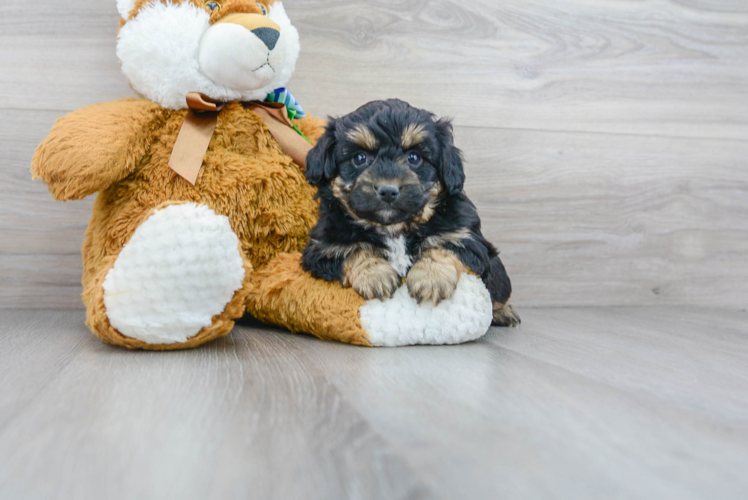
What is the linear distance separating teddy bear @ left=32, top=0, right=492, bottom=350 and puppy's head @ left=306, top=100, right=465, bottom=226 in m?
0.18

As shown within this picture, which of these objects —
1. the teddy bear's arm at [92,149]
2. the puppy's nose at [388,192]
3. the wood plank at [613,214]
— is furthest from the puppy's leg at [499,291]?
the teddy bear's arm at [92,149]

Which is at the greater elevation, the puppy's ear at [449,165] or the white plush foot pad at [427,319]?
the puppy's ear at [449,165]

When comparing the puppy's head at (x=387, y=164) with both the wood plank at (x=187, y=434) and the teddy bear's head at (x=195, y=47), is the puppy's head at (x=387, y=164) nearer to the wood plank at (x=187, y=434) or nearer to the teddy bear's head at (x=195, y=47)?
the teddy bear's head at (x=195, y=47)

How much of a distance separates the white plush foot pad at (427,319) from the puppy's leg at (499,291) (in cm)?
9

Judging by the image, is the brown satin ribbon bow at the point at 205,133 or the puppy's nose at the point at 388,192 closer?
the puppy's nose at the point at 388,192

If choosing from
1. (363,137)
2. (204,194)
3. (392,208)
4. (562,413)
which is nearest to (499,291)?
(392,208)

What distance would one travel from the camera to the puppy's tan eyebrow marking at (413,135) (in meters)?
1.28

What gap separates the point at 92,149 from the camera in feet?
4.17

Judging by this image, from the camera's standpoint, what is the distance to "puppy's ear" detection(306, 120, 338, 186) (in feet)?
4.41

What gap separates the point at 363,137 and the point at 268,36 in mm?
364

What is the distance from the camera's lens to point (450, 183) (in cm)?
132

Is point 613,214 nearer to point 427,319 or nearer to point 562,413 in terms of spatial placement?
point 427,319

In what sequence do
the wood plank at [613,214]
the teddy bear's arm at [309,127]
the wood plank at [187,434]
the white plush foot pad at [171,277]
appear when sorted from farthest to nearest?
the wood plank at [613,214], the teddy bear's arm at [309,127], the white plush foot pad at [171,277], the wood plank at [187,434]

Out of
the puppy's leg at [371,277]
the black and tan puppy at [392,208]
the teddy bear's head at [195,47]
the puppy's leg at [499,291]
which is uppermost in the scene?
the teddy bear's head at [195,47]
